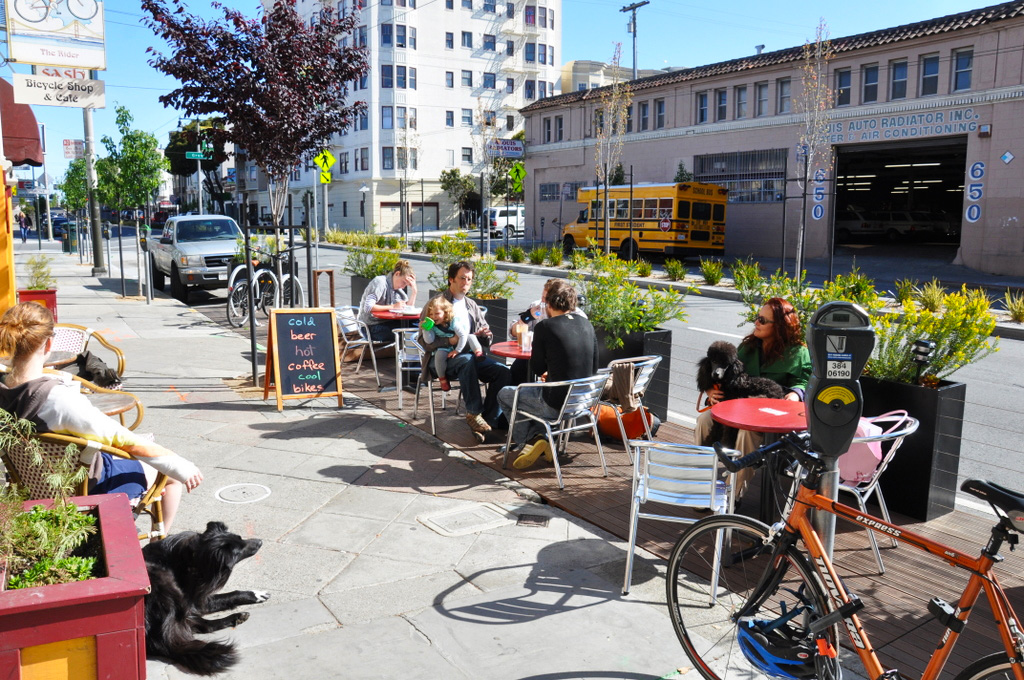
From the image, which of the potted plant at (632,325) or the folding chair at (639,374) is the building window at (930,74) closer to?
the potted plant at (632,325)

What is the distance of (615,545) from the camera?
482cm

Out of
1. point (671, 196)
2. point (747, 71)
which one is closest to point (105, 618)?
point (671, 196)

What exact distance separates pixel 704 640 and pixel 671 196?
25.1m

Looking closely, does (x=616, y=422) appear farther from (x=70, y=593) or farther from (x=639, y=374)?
(x=70, y=593)

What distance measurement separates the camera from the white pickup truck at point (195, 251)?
57.2 ft

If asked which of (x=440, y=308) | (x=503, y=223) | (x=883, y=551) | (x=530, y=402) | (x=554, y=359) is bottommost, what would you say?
(x=883, y=551)

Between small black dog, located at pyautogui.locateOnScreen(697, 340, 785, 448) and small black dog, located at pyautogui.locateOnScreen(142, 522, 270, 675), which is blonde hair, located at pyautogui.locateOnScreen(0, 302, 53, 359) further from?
small black dog, located at pyautogui.locateOnScreen(697, 340, 785, 448)

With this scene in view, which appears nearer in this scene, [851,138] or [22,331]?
[22,331]

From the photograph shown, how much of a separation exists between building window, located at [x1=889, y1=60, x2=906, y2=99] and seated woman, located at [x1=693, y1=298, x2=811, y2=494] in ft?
82.1

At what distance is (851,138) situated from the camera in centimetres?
2827

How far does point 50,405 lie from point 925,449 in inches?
189

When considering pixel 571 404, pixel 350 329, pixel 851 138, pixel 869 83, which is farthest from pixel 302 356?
pixel 869 83

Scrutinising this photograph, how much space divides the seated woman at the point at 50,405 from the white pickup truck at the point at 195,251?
13268 millimetres

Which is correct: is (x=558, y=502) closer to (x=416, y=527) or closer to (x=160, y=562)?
(x=416, y=527)
